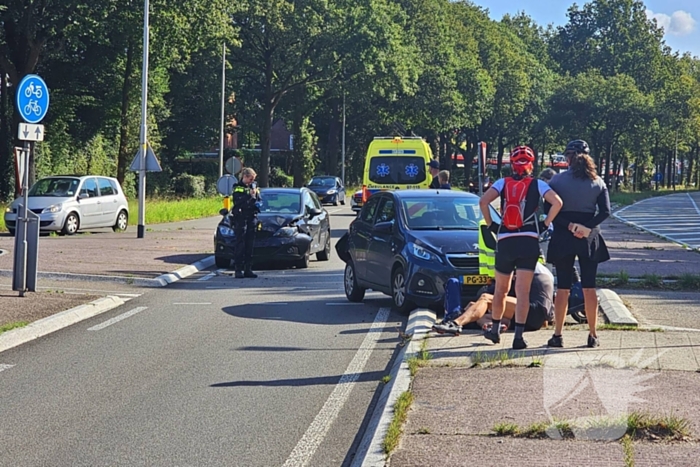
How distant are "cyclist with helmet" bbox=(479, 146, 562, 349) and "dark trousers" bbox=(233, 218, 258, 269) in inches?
328

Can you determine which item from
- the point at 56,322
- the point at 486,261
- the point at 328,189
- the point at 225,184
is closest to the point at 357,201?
the point at 225,184

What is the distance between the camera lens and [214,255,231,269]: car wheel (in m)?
18.8

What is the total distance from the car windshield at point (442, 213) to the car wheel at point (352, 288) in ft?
4.12

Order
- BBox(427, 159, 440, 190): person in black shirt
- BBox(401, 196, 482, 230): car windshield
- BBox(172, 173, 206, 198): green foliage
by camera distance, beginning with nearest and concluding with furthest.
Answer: BBox(401, 196, 482, 230): car windshield
BBox(427, 159, 440, 190): person in black shirt
BBox(172, 173, 206, 198): green foliage

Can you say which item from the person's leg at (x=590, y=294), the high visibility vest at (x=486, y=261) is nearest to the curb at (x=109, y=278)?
the high visibility vest at (x=486, y=261)

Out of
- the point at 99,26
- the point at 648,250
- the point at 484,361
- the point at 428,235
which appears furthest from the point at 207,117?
the point at 484,361

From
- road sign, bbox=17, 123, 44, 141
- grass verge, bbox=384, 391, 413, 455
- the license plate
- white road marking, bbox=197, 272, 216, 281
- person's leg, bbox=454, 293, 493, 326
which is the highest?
road sign, bbox=17, 123, 44, 141

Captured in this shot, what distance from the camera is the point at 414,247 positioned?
12.3 meters

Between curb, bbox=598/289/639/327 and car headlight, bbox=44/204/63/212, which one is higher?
car headlight, bbox=44/204/63/212

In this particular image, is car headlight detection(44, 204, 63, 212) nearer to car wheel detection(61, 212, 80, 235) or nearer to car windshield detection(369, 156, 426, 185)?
car wheel detection(61, 212, 80, 235)

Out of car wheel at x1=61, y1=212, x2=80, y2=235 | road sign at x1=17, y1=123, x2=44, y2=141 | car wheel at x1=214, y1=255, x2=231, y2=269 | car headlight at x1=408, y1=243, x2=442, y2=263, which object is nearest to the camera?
car headlight at x1=408, y1=243, x2=442, y2=263

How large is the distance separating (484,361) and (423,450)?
113 inches

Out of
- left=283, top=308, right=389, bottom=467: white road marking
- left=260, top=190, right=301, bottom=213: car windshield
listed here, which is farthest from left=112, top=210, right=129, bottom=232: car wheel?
left=283, top=308, right=389, bottom=467: white road marking

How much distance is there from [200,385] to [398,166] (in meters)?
20.6
